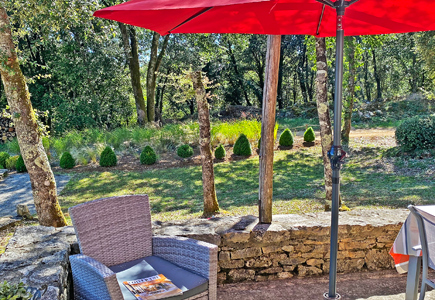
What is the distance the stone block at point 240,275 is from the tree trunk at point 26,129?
2.33m

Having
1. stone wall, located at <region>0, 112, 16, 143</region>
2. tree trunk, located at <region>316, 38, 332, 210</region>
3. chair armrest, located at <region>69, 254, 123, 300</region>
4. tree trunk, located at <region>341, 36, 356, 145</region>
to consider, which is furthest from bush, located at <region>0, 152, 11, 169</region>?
tree trunk, located at <region>341, 36, 356, 145</region>

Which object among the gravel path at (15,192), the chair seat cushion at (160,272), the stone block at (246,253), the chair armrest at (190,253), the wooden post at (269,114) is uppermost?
the wooden post at (269,114)

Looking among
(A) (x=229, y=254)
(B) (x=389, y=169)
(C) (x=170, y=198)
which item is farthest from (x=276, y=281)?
(B) (x=389, y=169)

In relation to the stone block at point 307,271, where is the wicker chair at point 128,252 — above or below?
above

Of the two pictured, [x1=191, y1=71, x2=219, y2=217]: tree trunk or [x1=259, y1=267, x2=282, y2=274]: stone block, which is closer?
[x1=259, y1=267, x2=282, y2=274]: stone block

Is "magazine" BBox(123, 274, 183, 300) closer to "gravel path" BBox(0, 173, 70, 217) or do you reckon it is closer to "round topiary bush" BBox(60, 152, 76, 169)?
"gravel path" BBox(0, 173, 70, 217)

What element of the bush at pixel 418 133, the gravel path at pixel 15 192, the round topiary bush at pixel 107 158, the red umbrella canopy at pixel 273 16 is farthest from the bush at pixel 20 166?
the bush at pixel 418 133

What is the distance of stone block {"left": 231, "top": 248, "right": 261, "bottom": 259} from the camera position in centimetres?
324

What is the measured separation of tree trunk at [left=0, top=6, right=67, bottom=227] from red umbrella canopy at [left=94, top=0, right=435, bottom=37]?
2.28 metres

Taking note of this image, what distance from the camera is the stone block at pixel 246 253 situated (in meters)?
3.24

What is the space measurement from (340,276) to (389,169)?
6051 mm

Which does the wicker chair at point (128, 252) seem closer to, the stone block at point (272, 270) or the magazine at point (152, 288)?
the magazine at point (152, 288)

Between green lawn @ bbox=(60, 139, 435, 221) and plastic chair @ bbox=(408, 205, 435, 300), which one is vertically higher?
plastic chair @ bbox=(408, 205, 435, 300)

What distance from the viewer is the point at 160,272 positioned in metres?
2.59
